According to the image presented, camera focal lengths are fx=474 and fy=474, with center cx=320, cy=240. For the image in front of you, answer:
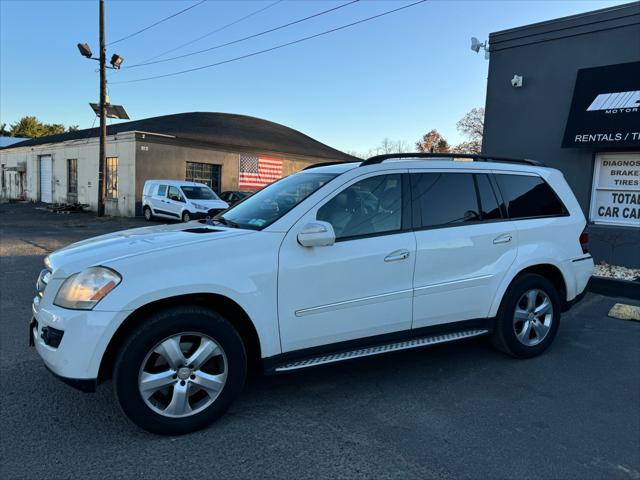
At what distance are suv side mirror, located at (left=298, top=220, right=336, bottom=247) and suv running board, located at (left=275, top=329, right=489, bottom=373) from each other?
84 cm

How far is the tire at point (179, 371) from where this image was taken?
9.52 ft

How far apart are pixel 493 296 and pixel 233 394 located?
2.45m

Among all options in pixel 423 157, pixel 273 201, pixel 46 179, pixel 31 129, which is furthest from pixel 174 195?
pixel 31 129

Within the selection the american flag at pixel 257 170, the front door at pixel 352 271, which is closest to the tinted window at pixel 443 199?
the front door at pixel 352 271

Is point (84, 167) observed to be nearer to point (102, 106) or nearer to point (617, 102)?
point (102, 106)

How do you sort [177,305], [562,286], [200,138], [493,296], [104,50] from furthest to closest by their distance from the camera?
[200,138] → [104,50] → [562,286] → [493,296] → [177,305]

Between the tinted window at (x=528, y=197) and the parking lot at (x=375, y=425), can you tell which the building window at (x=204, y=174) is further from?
the tinted window at (x=528, y=197)

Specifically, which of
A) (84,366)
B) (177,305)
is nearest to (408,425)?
(177,305)

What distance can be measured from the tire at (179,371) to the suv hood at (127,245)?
1.51ft

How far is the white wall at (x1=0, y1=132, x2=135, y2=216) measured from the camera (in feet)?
77.2

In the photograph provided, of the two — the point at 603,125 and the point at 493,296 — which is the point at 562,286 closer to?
the point at 493,296

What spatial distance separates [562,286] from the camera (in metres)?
4.86

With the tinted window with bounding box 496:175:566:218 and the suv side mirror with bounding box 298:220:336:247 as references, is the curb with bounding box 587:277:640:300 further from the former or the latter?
the suv side mirror with bounding box 298:220:336:247

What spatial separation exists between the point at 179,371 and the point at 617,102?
8.99 meters
